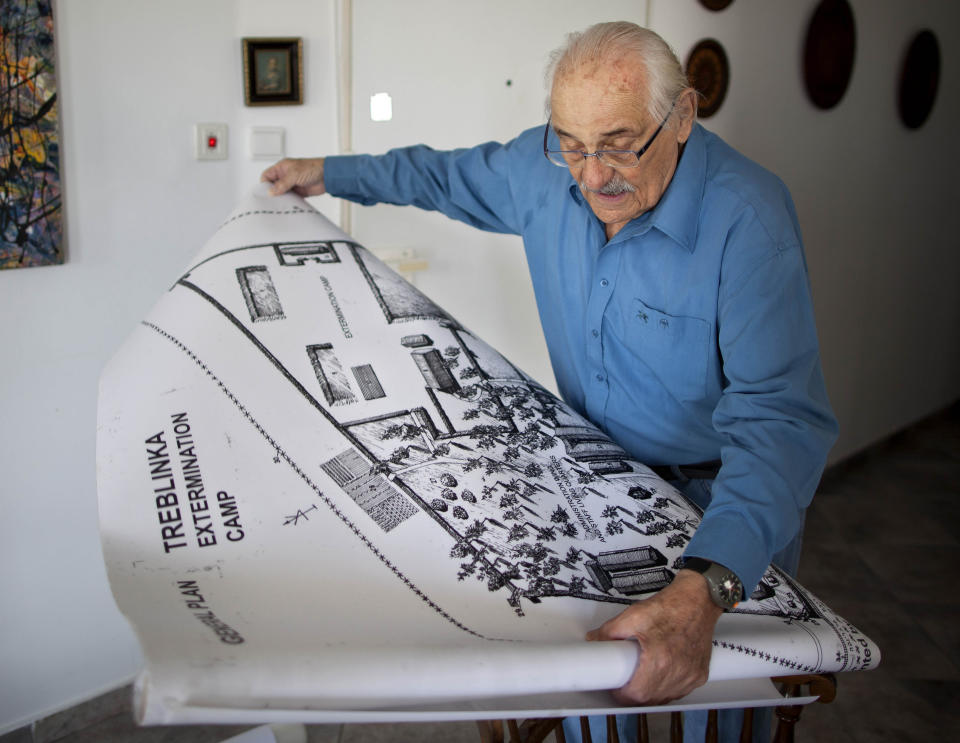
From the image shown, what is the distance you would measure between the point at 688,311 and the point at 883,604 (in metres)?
2.01

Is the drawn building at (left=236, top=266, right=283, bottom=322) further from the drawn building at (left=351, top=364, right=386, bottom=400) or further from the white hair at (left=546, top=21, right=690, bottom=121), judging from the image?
the white hair at (left=546, top=21, right=690, bottom=121)

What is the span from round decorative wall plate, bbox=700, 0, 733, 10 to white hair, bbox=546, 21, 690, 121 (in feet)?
5.23

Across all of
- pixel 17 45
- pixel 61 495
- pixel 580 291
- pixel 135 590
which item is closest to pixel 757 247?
pixel 580 291

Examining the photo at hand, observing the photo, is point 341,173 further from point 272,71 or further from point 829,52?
point 829,52

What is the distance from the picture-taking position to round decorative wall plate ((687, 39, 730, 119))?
8.62 ft

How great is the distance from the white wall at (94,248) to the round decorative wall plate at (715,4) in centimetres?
123

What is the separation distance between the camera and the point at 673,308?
4.20ft

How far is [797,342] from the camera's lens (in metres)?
1.12

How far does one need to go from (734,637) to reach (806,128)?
2609 mm

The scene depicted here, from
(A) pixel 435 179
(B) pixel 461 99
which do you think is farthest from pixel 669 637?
(B) pixel 461 99

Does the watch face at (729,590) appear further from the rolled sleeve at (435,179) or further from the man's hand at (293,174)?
the man's hand at (293,174)

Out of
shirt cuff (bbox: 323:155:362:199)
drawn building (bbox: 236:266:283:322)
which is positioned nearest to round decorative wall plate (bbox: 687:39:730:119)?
shirt cuff (bbox: 323:155:362:199)

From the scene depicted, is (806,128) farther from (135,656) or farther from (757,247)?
(135,656)

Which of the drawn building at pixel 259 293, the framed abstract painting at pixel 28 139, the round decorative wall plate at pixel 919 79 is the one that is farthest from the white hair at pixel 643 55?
the round decorative wall plate at pixel 919 79
